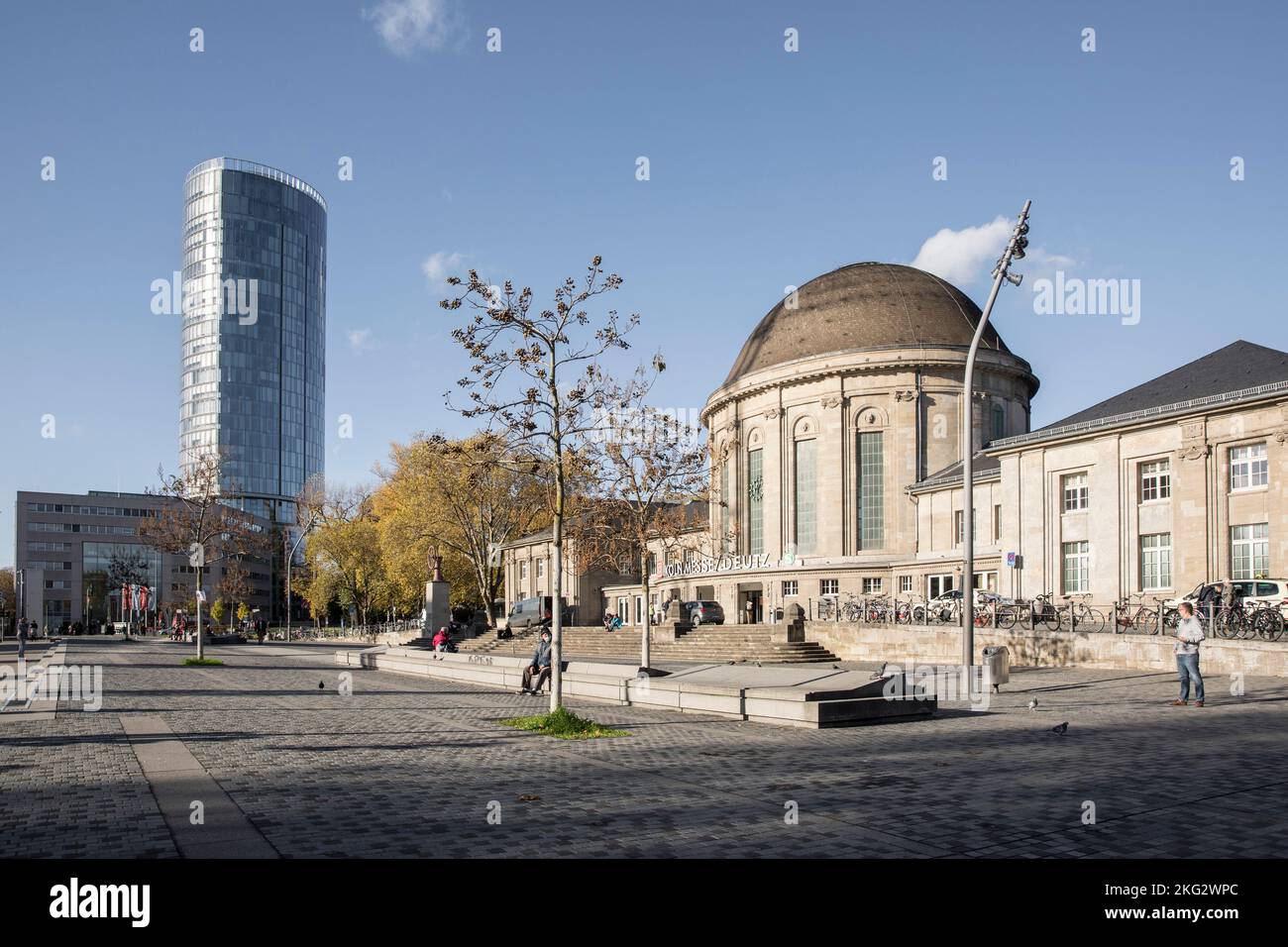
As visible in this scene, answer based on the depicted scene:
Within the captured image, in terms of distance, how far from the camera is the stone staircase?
3553 cm

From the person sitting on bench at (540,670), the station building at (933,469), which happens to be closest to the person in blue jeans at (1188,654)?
the person sitting on bench at (540,670)

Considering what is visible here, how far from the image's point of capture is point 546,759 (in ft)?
41.1

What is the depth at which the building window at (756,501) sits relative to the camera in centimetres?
5838

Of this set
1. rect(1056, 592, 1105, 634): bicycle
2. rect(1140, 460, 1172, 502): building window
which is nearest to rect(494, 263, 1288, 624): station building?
rect(1140, 460, 1172, 502): building window

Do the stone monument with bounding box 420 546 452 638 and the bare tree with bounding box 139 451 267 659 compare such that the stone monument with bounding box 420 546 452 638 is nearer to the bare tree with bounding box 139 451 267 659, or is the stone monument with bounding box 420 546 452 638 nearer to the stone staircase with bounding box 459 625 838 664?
the stone staircase with bounding box 459 625 838 664

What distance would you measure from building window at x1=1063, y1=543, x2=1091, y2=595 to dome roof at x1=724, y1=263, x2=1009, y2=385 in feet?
63.0

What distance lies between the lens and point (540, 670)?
75.3 feet

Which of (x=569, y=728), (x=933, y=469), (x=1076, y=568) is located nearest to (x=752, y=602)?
(x=933, y=469)

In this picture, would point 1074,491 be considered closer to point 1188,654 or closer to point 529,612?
point 1188,654
